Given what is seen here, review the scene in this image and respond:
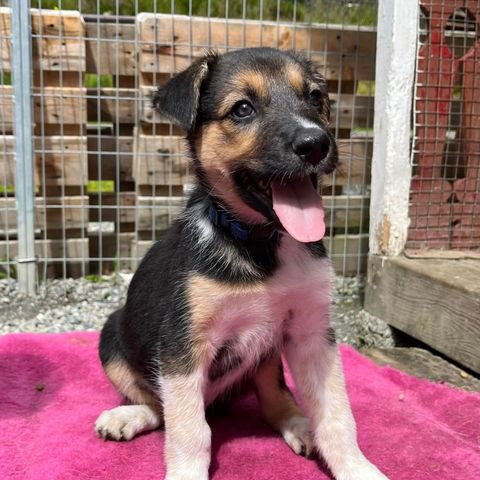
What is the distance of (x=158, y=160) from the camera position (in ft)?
21.3

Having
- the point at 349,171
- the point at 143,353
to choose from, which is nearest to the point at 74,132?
the point at 349,171

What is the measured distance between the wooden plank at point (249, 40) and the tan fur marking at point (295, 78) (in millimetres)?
3053

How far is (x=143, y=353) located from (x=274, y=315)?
73 centimetres

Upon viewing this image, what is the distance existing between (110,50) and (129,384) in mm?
3939

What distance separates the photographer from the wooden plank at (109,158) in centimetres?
658

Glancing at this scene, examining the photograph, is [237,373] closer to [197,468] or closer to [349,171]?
[197,468]

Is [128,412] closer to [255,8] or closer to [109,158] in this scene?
[109,158]

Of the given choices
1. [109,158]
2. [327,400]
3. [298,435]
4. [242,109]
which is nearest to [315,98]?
[242,109]

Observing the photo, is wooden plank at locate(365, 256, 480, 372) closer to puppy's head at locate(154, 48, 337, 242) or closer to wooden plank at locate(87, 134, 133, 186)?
puppy's head at locate(154, 48, 337, 242)

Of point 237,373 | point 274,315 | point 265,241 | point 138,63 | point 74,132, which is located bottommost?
point 237,373

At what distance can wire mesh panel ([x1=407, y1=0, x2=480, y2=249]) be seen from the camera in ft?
17.4

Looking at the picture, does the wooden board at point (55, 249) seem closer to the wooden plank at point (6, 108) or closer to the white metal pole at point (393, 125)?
the wooden plank at point (6, 108)

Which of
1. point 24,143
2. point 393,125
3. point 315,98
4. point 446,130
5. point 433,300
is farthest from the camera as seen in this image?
point 24,143

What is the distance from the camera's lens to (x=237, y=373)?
3258 mm
